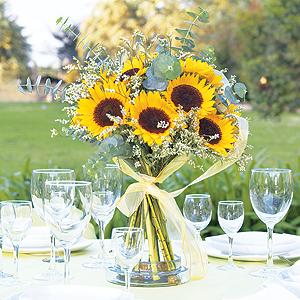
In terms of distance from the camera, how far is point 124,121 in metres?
1.23

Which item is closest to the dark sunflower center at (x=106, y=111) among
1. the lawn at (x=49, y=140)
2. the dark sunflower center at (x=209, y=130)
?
the dark sunflower center at (x=209, y=130)

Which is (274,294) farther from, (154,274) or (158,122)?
(158,122)

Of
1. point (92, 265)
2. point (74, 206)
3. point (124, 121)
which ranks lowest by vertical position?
point (92, 265)

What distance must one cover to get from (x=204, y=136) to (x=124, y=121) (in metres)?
0.23

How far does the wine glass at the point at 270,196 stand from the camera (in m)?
1.38

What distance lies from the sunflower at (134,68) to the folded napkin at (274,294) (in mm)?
661

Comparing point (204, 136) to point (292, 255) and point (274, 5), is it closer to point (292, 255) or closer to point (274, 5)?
point (292, 255)

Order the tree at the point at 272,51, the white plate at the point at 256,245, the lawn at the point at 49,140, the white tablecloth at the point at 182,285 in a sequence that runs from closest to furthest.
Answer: the white tablecloth at the point at 182,285 < the white plate at the point at 256,245 < the tree at the point at 272,51 < the lawn at the point at 49,140

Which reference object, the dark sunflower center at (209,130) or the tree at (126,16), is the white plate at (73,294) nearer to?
the dark sunflower center at (209,130)

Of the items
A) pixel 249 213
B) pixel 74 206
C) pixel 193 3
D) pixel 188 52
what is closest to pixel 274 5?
pixel 193 3

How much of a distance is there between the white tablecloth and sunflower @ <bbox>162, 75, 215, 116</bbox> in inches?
19.0

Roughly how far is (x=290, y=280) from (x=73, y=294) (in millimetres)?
544

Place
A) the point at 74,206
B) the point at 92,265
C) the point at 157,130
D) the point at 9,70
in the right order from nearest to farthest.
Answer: the point at 74,206, the point at 157,130, the point at 92,265, the point at 9,70

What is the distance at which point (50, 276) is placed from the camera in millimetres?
1347
